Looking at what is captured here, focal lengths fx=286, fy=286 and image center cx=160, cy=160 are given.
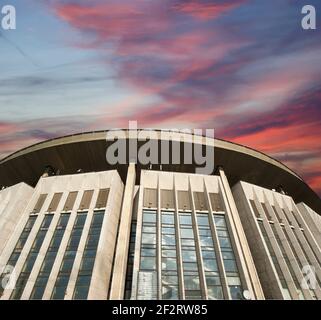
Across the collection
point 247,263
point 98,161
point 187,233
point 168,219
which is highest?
point 98,161

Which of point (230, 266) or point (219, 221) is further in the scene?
point (219, 221)

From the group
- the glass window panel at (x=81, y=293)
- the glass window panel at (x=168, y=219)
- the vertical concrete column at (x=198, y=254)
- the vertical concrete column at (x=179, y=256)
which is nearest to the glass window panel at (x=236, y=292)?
the vertical concrete column at (x=198, y=254)

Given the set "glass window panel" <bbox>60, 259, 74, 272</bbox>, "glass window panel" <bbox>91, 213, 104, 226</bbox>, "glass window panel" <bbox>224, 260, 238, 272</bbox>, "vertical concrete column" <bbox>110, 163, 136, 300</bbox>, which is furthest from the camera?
"glass window panel" <bbox>91, 213, 104, 226</bbox>

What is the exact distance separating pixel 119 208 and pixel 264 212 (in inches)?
610

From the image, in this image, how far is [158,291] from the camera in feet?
69.0

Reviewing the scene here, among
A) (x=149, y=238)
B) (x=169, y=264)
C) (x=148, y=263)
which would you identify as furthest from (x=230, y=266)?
(x=149, y=238)

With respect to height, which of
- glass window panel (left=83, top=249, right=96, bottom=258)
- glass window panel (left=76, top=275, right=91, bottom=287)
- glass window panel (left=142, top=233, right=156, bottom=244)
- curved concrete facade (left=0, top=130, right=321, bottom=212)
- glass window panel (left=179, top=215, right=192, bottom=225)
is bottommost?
glass window panel (left=76, top=275, right=91, bottom=287)

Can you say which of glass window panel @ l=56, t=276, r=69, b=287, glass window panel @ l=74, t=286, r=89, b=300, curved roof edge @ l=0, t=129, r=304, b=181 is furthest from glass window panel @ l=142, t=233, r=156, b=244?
curved roof edge @ l=0, t=129, r=304, b=181

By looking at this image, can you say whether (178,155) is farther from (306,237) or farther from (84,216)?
(306,237)

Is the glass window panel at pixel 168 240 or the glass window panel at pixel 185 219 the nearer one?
the glass window panel at pixel 168 240

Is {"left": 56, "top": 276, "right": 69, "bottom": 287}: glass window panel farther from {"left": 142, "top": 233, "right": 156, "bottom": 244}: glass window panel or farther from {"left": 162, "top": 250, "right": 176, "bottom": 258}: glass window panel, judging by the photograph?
{"left": 162, "top": 250, "right": 176, "bottom": 258}: glass window panel

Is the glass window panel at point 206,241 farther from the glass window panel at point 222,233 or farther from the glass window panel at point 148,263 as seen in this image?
the glass window panel at point 148,263

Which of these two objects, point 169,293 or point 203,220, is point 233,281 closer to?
point 169,293
